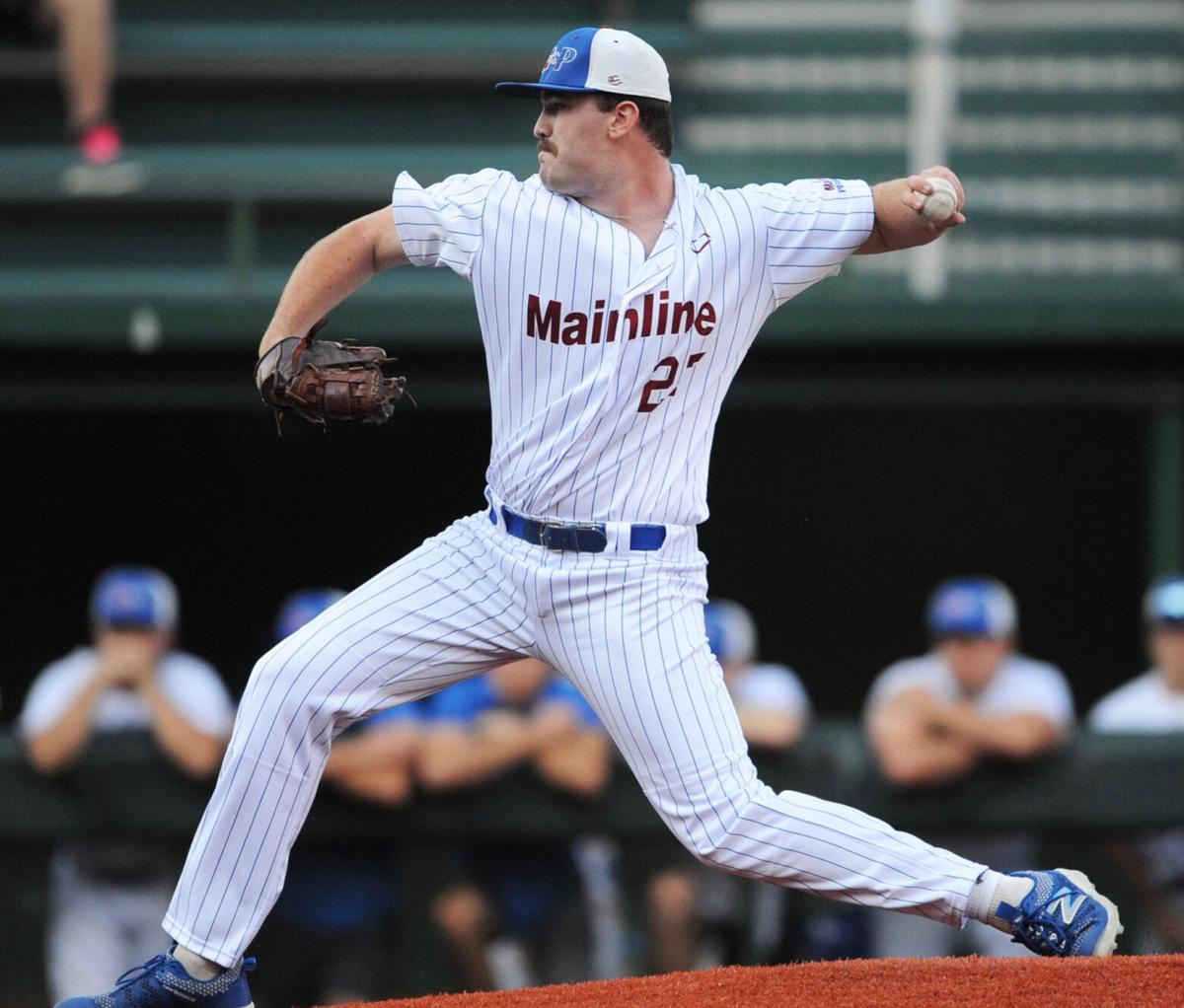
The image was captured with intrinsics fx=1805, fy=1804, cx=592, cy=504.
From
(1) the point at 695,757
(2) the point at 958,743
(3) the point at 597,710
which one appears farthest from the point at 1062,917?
(2) the point at 958,743

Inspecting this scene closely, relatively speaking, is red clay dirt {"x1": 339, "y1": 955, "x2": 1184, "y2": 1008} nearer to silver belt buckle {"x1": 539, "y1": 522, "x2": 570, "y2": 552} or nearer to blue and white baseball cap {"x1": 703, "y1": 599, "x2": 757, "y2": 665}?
silver belt buckle {"x1": 539, "y1": 522, "x2": 570, "y2": 552}

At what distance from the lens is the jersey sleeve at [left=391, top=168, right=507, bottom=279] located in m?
3.07

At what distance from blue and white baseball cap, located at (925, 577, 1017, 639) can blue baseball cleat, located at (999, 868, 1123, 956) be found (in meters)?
2.36

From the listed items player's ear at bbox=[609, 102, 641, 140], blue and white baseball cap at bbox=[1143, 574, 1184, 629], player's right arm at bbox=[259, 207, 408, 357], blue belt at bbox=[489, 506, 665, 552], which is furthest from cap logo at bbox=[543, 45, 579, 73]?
blue and white baseball cap at bbox=[1143, 574, 1184, 629]

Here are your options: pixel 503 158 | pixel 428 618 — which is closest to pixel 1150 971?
pixel 428 618

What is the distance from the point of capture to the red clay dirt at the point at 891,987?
125 inches

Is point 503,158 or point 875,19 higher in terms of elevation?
point 875,19

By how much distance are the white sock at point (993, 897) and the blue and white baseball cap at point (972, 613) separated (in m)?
2.44

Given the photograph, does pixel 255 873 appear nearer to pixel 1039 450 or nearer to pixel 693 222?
pixel 693 222

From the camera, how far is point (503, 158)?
7.72m

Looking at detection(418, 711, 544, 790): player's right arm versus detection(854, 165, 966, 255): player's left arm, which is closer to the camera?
detection(854, 165, 966, 255): player's left arm

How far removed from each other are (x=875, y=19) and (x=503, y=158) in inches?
78.8

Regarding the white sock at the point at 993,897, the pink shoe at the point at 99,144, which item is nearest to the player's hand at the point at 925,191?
the white sock at the point at 993,897

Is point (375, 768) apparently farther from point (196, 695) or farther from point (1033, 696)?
point (1033, 696)
